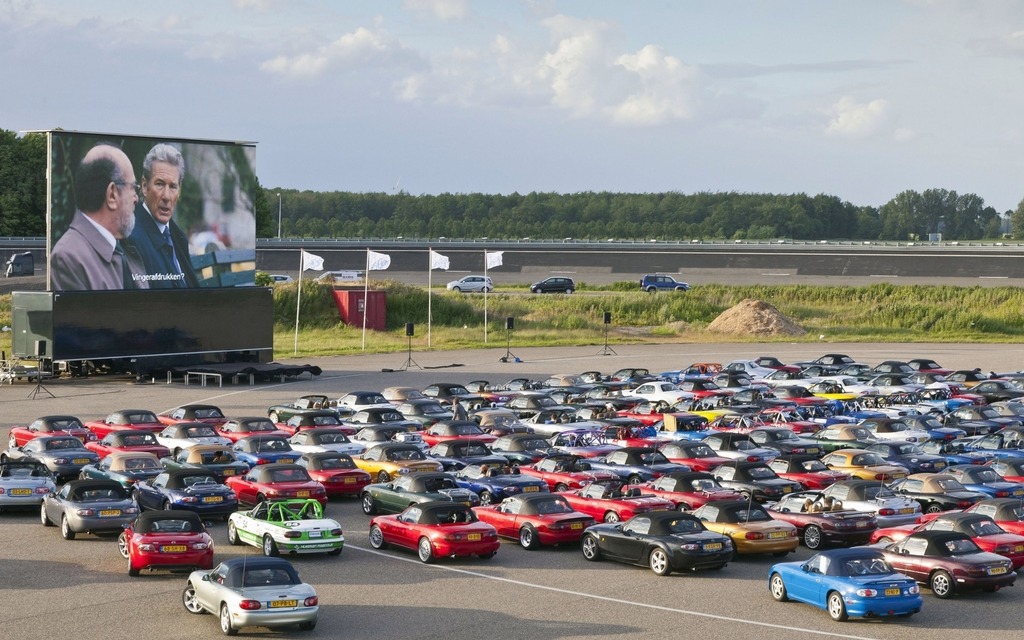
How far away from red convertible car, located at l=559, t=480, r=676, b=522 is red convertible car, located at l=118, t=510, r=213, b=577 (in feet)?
26.5

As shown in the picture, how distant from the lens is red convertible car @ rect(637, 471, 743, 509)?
94.4ft

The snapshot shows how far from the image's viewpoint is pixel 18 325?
186 ft

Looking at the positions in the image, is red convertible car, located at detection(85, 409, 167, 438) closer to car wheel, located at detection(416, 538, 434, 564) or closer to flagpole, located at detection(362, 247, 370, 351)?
car wheel, located at detection(416, 538, 434, 564)

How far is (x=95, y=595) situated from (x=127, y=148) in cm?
3831

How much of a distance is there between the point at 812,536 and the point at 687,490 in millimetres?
3450

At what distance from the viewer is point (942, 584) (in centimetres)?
2228

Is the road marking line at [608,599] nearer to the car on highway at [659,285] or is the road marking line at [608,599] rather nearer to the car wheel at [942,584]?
the car wheel at [942,584]

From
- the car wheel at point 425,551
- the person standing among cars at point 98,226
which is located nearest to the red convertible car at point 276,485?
the car wheel at point 425,551

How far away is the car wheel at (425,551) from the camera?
82.1 feet

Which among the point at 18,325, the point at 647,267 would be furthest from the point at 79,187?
the point at 647,267

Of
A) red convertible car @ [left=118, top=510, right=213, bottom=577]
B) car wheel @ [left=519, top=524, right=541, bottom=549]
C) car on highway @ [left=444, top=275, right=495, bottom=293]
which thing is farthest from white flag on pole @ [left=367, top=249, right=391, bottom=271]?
red convertible car @ [left=118, top=510, right=213, bottom=577]

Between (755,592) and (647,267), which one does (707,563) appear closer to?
(755,592)

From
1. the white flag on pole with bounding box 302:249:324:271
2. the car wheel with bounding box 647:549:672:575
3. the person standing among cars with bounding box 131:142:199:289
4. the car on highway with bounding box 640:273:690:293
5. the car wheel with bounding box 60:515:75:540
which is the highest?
the person standing among cars with bounding box 131:142:199:289

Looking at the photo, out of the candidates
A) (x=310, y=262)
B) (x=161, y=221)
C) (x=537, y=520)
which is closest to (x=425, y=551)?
(x=537, y=520)
